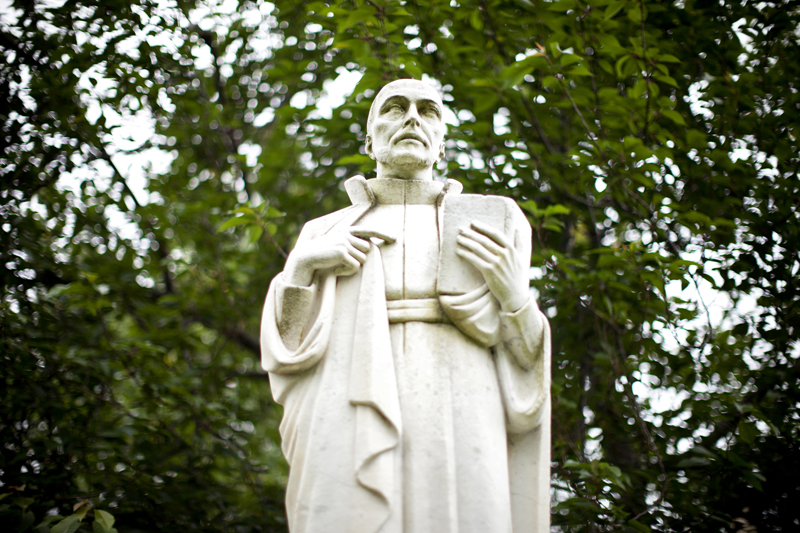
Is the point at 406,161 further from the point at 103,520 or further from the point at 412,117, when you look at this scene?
the point at 103,520

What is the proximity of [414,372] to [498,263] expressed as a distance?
69 cm

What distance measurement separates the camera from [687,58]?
273 inches

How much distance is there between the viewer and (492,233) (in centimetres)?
365

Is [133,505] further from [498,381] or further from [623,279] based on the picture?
[623,279]

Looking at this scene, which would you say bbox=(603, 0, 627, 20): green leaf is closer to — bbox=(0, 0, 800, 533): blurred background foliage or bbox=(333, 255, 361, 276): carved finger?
bbox=(0, 0, 800, 533): blurred background foliage

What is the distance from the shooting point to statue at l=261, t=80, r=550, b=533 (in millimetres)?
3195

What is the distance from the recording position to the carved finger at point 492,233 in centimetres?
363

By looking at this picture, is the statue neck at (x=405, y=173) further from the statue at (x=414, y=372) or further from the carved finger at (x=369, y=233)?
the carved finger at (x=369, y=233)

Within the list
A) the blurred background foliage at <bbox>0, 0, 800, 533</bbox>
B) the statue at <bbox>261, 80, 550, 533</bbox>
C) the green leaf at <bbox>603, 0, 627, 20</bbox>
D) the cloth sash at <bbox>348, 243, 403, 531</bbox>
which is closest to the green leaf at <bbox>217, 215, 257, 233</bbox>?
the blurred background foliage at <bbox>0, 0, 800, 533</bbox>

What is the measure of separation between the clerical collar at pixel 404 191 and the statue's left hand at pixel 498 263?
54cm

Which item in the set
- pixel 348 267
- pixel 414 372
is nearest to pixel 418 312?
pixel 414 372

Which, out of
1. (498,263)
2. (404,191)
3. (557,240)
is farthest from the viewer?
(557,240)

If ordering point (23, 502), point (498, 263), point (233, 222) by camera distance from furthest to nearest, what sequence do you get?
point (233, 222) < point (23, 502) < point (498, 263)

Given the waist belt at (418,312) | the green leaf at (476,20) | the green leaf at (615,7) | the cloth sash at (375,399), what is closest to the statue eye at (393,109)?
the cloth sash at (375,399)
